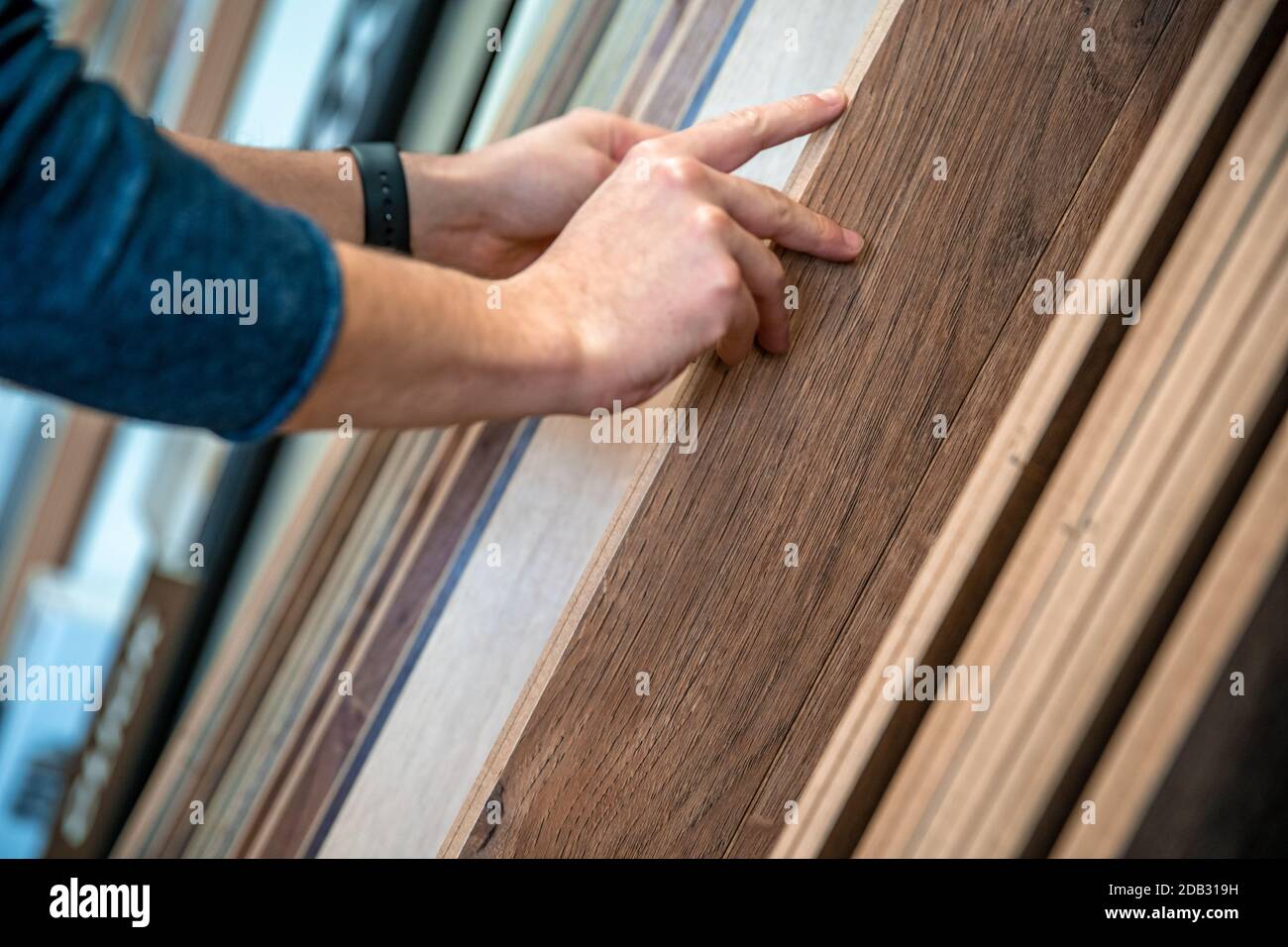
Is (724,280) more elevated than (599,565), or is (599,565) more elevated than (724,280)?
(724,280)

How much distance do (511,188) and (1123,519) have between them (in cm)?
61

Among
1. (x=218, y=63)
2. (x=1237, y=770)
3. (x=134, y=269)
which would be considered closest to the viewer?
(x=134, y=269)

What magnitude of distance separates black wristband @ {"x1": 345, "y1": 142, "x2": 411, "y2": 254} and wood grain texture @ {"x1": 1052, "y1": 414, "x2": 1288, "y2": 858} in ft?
2.56

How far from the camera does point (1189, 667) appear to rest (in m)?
0.86

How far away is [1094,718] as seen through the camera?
866 mm

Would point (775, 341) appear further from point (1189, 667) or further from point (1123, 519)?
point (1189, 667)

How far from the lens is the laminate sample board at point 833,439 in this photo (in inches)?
30.0

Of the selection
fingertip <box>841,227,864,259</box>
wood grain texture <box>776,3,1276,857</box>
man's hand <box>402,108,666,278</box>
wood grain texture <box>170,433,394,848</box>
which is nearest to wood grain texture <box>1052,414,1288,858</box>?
wood grain texture <box>776,3,1276,857</box>

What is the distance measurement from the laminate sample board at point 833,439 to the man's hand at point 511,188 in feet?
1.00

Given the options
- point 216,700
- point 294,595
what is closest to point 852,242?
point 294,595

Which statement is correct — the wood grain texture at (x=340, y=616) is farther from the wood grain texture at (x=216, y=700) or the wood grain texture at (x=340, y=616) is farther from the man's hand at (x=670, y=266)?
the man's hand at (x=670, y=266)

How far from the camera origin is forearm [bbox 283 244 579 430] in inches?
23.7

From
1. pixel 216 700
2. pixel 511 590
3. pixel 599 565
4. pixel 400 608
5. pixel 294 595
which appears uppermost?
pixel 599 565
